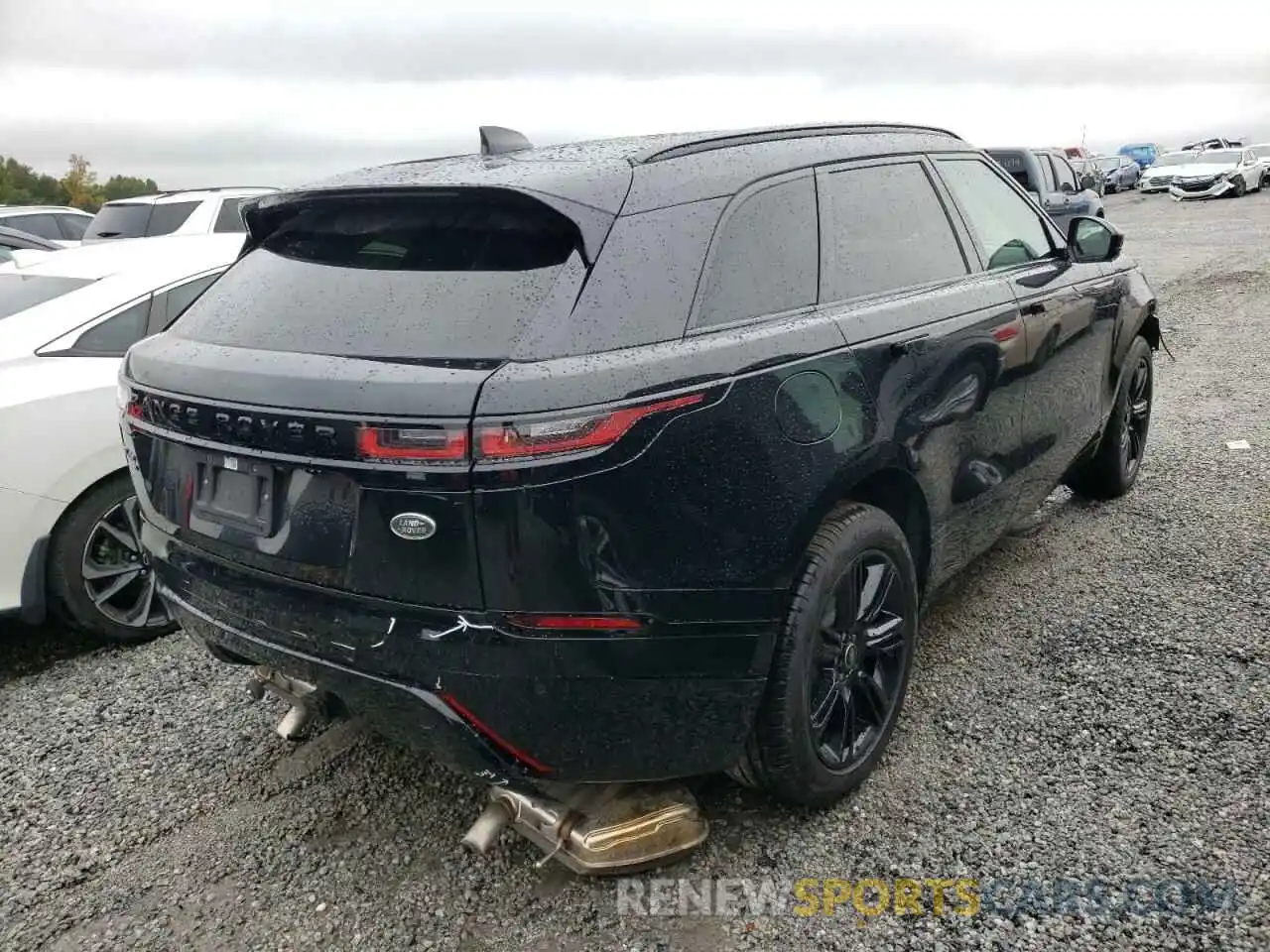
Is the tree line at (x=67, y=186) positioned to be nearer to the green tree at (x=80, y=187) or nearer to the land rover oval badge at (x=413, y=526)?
the green tree at (x=80, y=187)

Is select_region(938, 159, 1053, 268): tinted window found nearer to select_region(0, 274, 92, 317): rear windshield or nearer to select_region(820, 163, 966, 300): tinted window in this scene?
select_region(820, 163, 966, 300): tinted window

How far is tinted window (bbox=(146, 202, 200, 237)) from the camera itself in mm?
10203

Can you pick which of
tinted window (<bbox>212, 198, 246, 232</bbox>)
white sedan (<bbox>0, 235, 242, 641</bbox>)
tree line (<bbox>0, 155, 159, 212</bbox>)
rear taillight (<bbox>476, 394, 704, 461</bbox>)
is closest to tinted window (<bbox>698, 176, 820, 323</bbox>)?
rear taillight (<bbox>476, 394, 704, 461</bbox>)

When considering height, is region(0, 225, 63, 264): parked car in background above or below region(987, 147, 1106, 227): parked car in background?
above

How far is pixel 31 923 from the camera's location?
2.56 m

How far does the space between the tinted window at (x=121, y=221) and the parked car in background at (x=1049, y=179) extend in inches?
386

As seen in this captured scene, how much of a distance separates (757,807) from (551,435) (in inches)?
55.5

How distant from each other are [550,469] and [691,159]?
101 cm

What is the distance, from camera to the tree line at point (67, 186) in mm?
59875

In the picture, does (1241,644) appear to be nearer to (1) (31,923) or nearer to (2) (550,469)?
(2) (550,469)

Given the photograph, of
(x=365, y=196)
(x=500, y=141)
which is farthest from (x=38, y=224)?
(x=365, y=196)

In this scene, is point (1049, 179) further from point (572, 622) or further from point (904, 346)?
point (572, 622)

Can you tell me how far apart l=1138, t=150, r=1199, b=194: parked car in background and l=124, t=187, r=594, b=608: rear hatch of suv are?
36033 mm

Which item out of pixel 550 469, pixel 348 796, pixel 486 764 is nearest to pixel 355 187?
pixel 550 469
